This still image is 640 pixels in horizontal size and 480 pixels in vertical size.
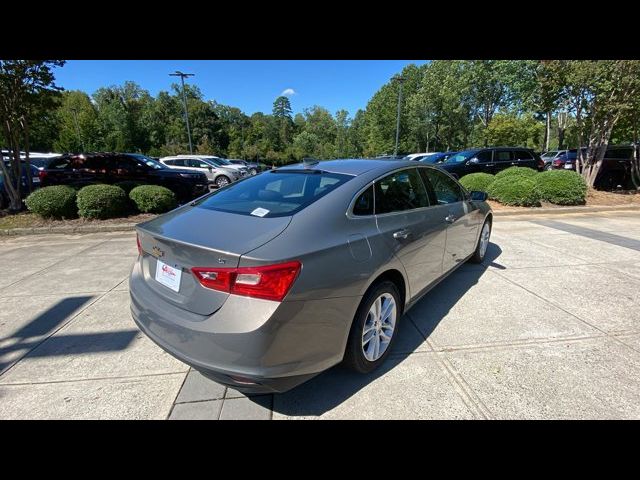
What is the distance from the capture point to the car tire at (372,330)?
2.21 meters

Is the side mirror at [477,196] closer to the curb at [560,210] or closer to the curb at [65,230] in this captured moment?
the curb at [560,210]

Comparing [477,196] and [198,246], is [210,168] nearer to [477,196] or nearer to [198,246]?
[477,196]

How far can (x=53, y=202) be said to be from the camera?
25.0 feet

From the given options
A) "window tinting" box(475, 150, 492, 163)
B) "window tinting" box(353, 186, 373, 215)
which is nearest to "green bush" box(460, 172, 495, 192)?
"window tinting" box(475, 150, 492, 163)

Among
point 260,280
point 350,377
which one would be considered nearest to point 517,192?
point 350,377

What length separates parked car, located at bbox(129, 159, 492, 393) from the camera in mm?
1727

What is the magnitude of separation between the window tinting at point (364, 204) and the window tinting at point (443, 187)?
1227 mm

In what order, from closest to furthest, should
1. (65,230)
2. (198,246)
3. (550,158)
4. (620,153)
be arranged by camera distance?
(198,246)
(65,230)
(620,153)
(550,158)

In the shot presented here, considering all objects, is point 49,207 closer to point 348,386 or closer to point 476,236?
point 348,386

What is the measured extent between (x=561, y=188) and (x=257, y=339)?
10.6 meters

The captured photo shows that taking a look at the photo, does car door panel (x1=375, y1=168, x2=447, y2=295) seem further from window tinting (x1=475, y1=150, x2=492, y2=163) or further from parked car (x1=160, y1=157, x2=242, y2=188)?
parked car (x1=160, y1=157, x2=242, y2=188)
